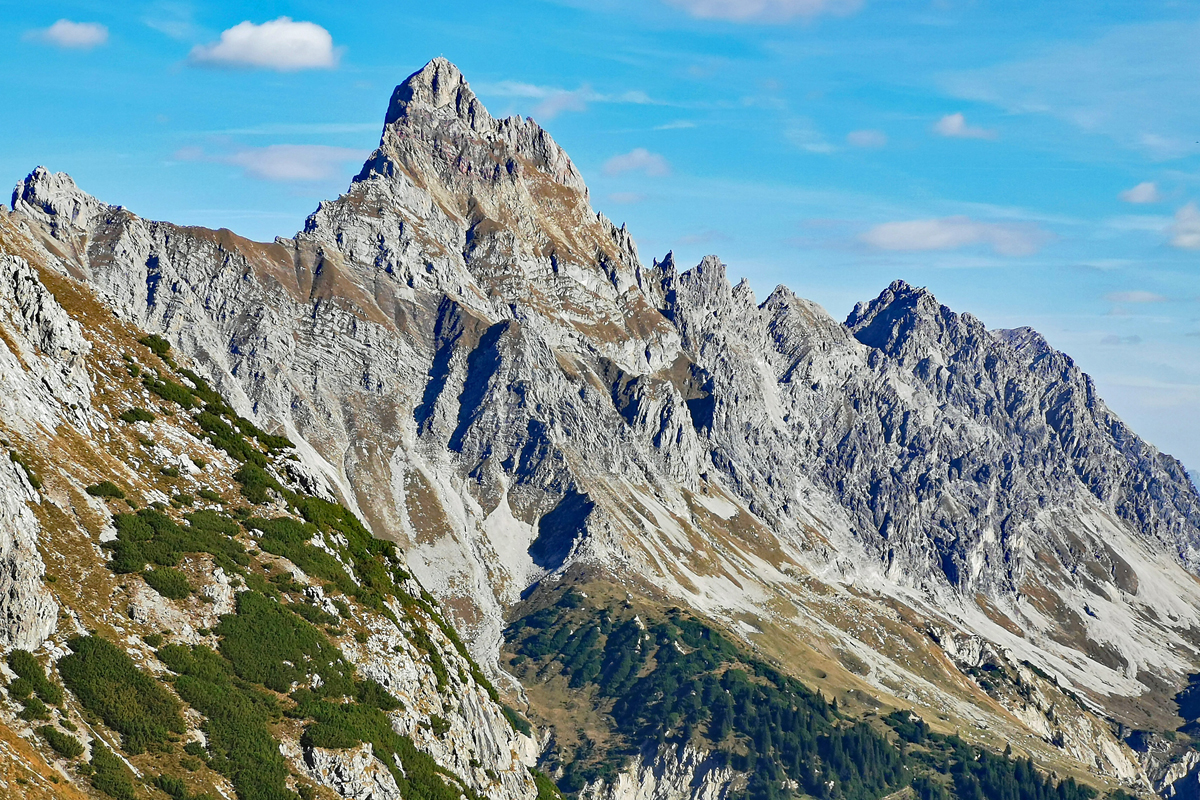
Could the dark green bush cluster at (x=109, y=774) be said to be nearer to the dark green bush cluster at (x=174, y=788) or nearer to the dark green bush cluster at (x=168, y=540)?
the dark green bush cluster at (x=174, y=788)

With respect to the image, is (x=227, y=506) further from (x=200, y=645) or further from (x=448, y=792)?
(x=448, y=792)

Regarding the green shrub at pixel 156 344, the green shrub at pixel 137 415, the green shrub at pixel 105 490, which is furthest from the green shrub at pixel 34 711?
the green shrub at pixel 156 344

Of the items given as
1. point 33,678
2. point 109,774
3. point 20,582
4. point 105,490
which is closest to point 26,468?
point 105,490

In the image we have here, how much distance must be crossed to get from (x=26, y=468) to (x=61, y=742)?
20954 mm

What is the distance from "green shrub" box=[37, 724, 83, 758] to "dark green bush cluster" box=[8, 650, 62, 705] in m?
2.20

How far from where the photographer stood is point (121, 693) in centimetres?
6781

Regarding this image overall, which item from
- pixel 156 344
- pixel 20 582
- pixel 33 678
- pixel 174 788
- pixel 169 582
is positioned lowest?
pixel 174 788

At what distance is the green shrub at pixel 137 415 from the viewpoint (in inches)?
3619

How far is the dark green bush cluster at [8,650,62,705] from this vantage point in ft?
208

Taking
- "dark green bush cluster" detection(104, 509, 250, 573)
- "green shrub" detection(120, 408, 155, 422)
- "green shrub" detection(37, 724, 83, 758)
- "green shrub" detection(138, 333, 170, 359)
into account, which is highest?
"green shrub" detection(138, 333, 170, 359)

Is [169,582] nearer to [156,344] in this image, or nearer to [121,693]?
[121,693]

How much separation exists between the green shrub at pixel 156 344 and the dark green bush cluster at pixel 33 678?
43.4 m

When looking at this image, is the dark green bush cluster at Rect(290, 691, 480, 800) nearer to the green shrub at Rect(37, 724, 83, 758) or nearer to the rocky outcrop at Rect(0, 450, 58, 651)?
the green shrub at Rect(37, 724, 83, 758)

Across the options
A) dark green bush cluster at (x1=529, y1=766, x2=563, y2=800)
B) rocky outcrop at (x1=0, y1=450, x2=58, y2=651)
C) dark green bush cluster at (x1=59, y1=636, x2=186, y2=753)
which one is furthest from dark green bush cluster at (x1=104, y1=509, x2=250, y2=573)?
dark green bush cluster at (x1=529, y1=766, x2=563, y2=800)
